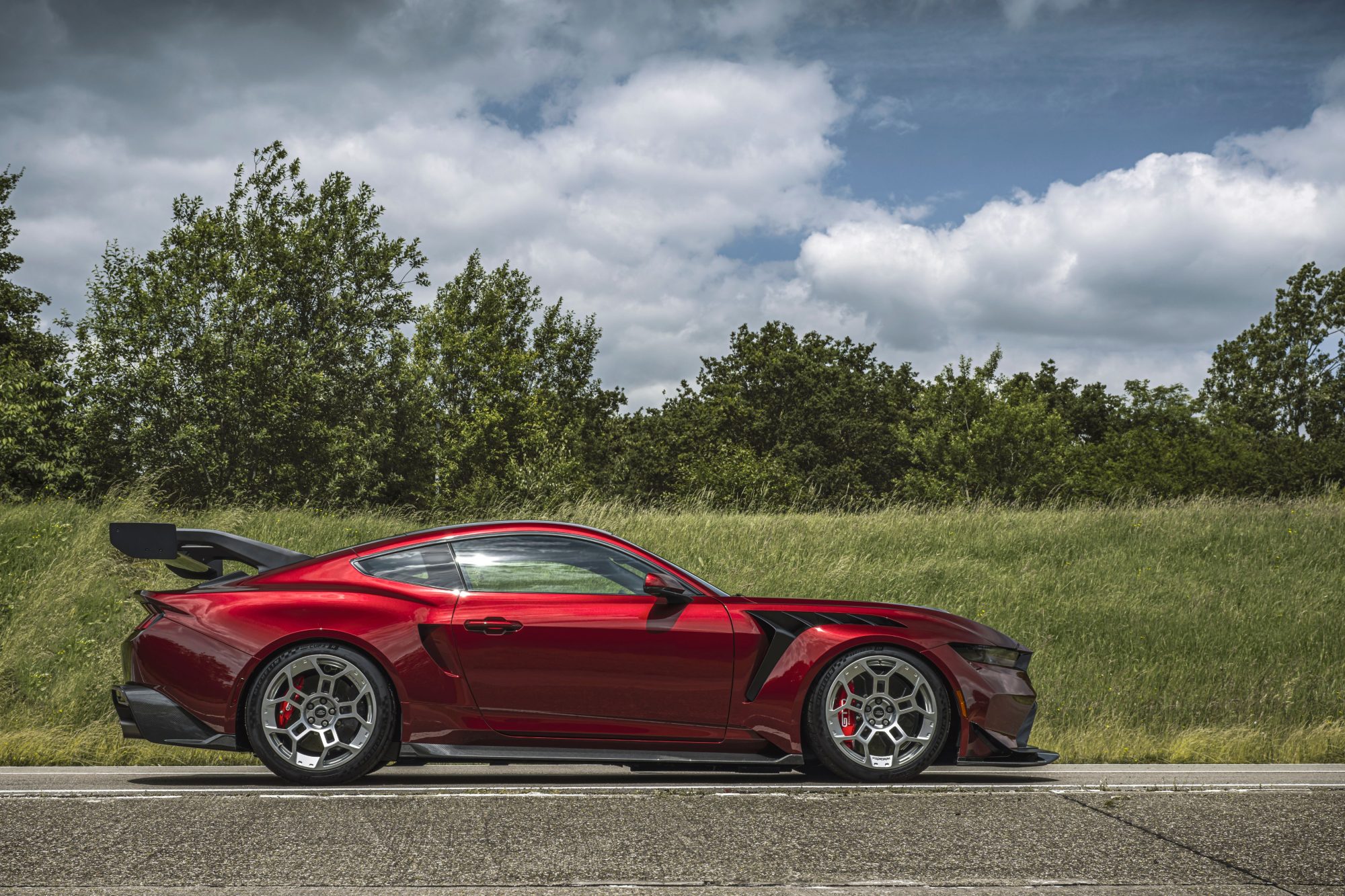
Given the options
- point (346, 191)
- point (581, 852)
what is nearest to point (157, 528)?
point (581, 852)

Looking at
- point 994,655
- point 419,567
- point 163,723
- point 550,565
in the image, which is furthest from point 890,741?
point 163,723

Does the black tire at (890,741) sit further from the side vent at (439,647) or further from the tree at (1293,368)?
the tree at (1293,368)

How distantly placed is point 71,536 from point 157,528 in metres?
10.0

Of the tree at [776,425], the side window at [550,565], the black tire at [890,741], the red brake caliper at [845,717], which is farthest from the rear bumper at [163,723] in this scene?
the tree at [776,425]

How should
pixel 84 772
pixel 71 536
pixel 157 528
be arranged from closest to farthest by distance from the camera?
pixel 157 528 → pixel 84 772 → pixel 71 536

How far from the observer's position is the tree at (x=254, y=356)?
2997 centimetres

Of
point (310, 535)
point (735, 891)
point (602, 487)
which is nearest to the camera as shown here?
point (735, 891)

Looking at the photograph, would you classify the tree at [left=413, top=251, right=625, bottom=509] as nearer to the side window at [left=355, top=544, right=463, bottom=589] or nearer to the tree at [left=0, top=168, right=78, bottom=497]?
the tree at [left=0, top=168, right=78, bottom=497]

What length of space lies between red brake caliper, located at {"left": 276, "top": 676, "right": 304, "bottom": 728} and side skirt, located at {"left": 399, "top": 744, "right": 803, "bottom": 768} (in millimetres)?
622

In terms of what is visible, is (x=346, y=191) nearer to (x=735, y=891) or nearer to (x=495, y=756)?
(x=495, y=756)

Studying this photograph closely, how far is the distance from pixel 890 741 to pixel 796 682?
633 mm

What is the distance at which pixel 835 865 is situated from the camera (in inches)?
166

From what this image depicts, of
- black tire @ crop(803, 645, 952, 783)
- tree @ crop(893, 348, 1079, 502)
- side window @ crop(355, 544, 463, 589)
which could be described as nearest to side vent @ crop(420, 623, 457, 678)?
side window @ crop(355, 544, 463, 589)

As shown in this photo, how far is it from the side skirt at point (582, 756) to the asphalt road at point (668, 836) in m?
0.15
